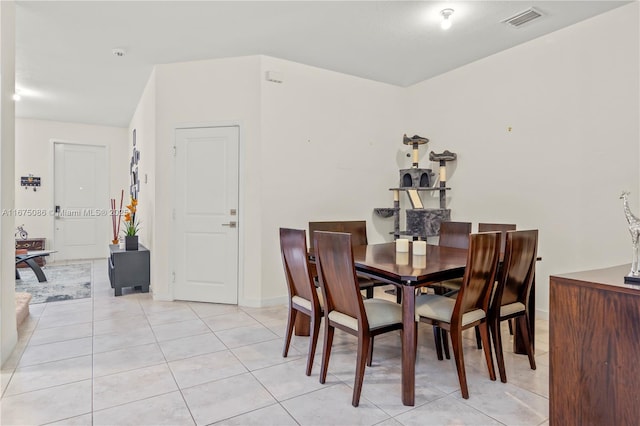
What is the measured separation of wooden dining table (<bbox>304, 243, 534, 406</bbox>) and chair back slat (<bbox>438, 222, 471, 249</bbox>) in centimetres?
71

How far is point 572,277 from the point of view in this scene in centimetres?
148

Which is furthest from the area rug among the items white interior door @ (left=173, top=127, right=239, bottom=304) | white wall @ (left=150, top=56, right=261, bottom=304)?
white interior door @ (left=173, top=127, right=239, bottom=304)

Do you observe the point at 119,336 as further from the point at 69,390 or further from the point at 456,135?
the point at 456,135

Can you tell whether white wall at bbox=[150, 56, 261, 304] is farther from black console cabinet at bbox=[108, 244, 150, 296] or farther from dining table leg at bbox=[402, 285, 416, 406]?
dining table leg at bbox=[402, 285, 416, 406]

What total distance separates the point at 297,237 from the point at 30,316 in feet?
9.83

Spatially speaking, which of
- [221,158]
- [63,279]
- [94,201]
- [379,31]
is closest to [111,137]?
[94,201]

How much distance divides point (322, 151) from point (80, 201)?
5.50 meters

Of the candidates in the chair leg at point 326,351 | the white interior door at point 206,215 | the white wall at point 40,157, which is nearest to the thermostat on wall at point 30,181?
the white wall at point 40,157

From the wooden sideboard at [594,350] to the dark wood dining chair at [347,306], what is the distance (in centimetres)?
84

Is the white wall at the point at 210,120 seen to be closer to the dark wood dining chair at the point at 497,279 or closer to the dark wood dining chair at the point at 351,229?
the dark wood dining chair at the point at 351,229

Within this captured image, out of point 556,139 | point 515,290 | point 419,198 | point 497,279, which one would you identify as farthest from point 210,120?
point 556,139

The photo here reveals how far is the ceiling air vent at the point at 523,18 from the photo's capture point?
3041mm

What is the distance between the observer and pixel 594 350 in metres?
1.39

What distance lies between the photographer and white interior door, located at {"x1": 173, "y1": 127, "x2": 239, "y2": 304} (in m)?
4.07
